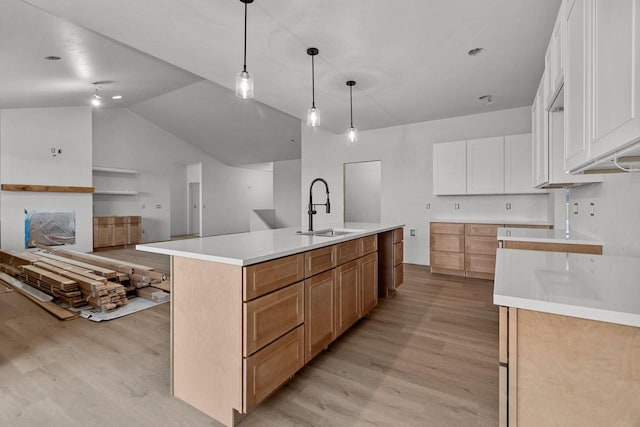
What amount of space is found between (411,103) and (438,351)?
3549mm

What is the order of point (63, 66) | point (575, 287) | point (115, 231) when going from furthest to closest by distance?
point (115, 231) → point (63, 66) → point (575, 287)

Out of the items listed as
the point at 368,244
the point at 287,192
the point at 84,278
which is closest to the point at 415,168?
the point at 368,244

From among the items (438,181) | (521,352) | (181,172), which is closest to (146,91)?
(181,172)

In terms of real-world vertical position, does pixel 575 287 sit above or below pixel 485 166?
below

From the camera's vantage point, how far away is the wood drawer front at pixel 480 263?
14.9 ft

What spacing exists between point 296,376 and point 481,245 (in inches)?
145

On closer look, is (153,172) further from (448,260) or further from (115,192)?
(448,260)

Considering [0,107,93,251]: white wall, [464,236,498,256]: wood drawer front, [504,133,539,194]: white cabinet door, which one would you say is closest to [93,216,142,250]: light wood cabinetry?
[0,107,93,251]: white wall

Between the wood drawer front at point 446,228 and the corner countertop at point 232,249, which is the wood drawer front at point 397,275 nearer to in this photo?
the wood drawer front at point 446,228

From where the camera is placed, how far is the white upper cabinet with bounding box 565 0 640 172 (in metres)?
0.86

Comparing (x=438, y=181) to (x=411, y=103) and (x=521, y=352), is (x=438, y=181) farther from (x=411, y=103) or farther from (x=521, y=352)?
(x=521, y=352)

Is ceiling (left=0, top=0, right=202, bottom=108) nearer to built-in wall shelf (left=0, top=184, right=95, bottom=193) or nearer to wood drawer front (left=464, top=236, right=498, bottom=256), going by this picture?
built-in wall shelf (left=0, top=184, right=95, bottom=193)

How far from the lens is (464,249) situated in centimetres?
475

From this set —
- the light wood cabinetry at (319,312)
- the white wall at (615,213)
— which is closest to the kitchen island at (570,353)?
the white wall at (615,213)
